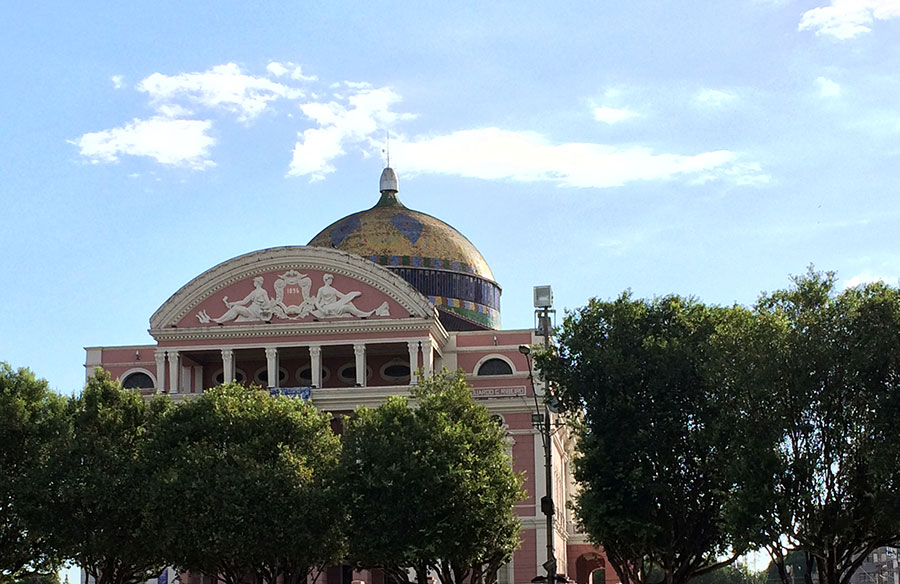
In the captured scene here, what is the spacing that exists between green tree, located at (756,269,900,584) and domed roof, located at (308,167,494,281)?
Answer: 120 feet

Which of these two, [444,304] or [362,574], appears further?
[444,304]

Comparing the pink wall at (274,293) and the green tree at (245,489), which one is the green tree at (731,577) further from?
the green tree at (245,489)

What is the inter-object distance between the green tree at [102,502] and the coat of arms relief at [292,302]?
14.9m

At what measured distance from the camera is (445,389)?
56.6 m

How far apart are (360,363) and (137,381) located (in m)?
13.9

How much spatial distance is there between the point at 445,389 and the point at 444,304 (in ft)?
78.5

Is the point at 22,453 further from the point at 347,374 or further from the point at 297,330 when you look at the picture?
the point at 347,374

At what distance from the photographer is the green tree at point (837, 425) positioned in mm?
44844

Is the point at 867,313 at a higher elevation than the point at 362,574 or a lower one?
higher

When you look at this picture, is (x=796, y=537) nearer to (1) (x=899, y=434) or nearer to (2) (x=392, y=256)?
(1) (x=899, y=434)

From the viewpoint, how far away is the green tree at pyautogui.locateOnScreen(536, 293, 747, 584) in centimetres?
4994

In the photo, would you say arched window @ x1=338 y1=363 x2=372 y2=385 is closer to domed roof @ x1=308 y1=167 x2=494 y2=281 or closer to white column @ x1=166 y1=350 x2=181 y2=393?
domed roof @ x1=308 y1=167 x2=494 y2=281

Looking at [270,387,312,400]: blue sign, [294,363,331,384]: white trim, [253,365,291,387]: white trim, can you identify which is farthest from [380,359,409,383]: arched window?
[270,387,312,400]: blue sign

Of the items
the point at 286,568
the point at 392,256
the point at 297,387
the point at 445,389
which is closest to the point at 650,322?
the point at 445,389
